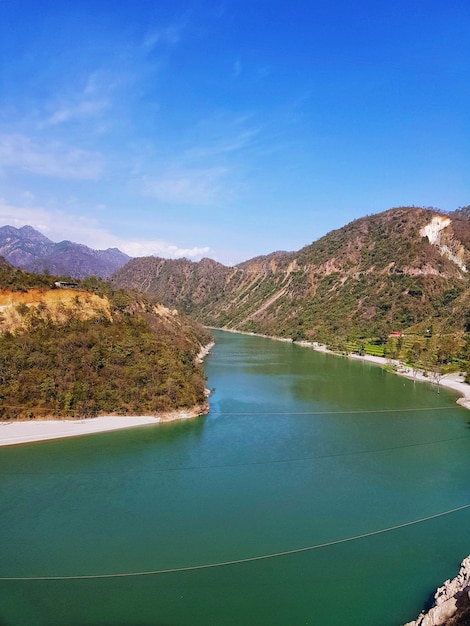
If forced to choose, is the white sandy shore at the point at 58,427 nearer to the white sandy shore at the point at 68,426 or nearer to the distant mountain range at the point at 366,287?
the white sandy shore at the point at 68,426

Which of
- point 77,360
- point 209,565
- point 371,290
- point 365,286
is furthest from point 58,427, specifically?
point 365,286

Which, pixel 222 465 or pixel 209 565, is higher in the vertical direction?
pixel 222 465

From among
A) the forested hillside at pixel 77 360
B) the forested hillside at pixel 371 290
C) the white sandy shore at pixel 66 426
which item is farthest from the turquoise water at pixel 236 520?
the forested hillside at pixel 371 290

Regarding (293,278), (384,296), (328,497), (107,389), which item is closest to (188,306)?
(293,278)

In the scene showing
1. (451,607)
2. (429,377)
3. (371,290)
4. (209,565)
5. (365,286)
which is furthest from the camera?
(365,286)

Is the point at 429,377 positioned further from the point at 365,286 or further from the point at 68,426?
the point at 365,286
